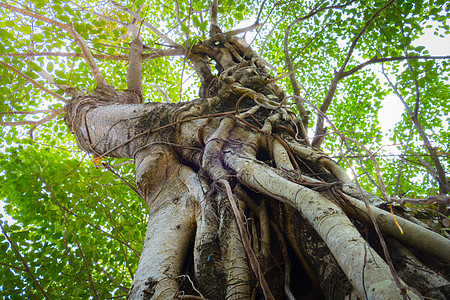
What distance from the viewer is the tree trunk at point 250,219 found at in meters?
0.95

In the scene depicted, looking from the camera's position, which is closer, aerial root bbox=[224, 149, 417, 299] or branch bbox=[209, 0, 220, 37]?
aerial root bbox=[224, 149, 417, 299]

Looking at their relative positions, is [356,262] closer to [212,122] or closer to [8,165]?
[212,122]

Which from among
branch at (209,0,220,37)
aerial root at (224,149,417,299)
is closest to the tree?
aerial root at (224,149,417,299)

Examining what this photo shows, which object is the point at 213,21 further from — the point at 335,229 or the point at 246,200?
the point at 335,229

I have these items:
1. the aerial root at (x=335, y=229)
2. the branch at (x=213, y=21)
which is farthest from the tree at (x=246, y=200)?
the branch at (x=213, y=21)

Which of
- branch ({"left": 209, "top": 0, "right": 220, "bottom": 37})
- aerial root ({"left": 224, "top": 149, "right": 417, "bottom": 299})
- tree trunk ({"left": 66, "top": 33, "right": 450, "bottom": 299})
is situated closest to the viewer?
aerial root ({"left": 224, "top": 149, "right": 417, "bottom": 299})

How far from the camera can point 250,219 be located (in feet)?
4.91

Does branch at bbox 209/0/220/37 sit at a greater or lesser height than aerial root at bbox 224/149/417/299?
greater

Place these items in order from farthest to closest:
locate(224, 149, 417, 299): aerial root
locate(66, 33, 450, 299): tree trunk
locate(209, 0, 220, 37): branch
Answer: locate(209, 0, 220, 37): branch < locate(66, 33, 450, 299): tree trunk < locate(224, 149, 417, 299): aerial root

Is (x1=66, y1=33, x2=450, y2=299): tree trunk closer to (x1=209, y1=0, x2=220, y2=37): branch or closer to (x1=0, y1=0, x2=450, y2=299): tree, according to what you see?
(x1=0, y1=0, x2=450, y2=299): tree

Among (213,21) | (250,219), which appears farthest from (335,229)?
(213,21)

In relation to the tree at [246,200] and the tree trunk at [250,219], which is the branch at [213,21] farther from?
the tree trunk at [250,219]

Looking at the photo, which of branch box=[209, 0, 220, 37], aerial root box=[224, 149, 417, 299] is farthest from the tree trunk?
branch box=[209, 0, 220, 37]

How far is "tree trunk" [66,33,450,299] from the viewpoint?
954 mm
